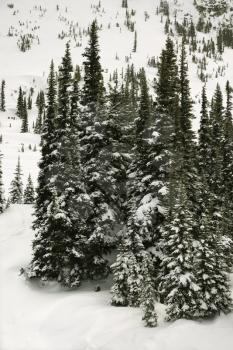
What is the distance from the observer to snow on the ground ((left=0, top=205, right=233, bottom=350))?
695 inches

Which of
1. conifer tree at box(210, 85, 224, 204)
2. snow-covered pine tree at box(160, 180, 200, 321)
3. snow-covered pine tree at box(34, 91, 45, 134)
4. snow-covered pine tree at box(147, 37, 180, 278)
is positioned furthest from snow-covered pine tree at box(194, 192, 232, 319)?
snow-covered pine tree at box(34, 91, 45, 134)

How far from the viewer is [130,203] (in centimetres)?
2706

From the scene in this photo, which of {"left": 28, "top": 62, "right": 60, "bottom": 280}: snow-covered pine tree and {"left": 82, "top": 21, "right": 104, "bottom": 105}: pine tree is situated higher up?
{"left": 82, "top": 21, "right": 104, "bottom": 105}: pine tree

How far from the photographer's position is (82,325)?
21141 mm

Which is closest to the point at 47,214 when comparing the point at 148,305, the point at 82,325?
the point at 82,325

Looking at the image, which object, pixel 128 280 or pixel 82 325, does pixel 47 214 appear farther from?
pixel 82 325

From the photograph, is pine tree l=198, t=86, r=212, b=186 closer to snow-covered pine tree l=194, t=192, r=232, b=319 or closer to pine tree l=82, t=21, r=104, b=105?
pine tree l=82, t=21, r=104, b=105

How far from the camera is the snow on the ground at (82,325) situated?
57.9 feet

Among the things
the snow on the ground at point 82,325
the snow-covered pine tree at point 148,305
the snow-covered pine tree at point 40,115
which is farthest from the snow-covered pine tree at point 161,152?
the snow-covered pine tree at point 40,115

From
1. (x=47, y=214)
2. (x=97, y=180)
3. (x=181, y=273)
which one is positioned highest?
(x=97, y=180)

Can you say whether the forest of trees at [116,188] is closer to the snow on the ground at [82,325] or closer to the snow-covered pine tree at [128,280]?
the snow-covered pine tree at [128,280]

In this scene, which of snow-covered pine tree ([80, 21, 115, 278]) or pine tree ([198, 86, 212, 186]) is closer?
snow-covered pine tree ([80, 21, 115, 278])

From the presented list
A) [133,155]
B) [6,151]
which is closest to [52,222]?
Result: [133,155]

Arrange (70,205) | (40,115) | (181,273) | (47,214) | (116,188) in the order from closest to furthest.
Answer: (181,273) → (47,214) → (70,205) → (116,188) → (40,115)
